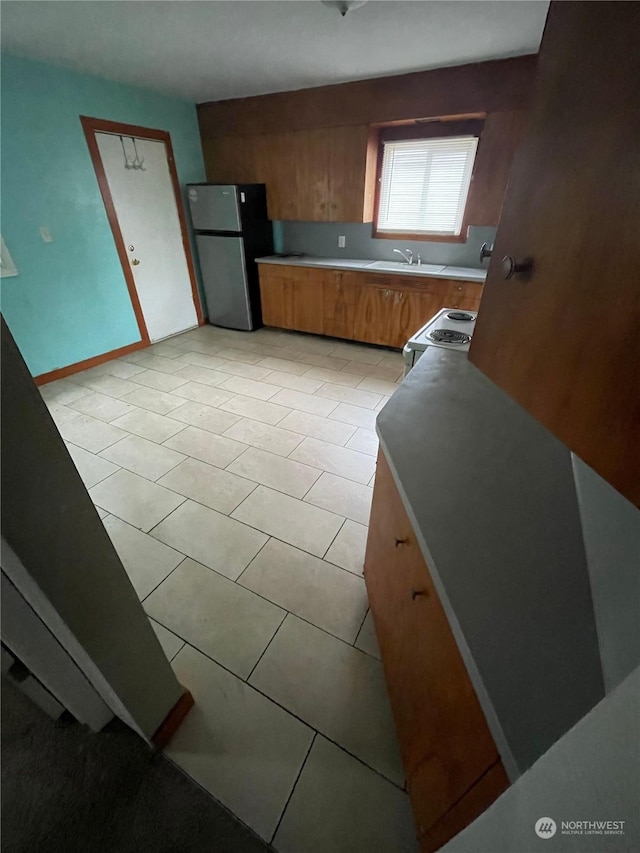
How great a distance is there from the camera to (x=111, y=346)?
3656 mm

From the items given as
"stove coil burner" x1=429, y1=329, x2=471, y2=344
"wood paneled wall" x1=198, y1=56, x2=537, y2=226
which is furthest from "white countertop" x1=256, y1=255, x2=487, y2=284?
"stove coil burner" x1=429, y1=329, x2=471, y2=344

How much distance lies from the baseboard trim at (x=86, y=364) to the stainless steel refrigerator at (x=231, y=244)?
1116 millimetres

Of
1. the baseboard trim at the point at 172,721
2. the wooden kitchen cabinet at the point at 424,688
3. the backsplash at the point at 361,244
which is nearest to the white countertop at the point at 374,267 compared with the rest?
the backsplash at the point at 361,244

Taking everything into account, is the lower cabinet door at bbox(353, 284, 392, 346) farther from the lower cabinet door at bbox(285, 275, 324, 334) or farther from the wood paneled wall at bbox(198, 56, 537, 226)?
the wood paneled wall at bbox(198, 56, 537, 226)

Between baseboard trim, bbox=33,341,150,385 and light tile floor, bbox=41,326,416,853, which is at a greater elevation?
baseboard trim, bbox=33,341,150,385

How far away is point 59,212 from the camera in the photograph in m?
2.97

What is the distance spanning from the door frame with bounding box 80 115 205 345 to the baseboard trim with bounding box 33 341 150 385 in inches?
6.6

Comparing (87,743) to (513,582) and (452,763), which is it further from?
(513,582)

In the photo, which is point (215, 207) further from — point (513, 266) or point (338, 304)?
point (513, 266)

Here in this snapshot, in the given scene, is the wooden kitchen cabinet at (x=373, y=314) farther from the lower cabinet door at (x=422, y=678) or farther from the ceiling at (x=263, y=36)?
the lower cabinet door at (x=422, y=678)

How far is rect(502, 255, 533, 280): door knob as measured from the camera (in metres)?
0.61

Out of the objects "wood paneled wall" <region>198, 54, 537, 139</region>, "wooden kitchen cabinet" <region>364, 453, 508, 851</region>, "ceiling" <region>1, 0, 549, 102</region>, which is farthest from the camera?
"wood paneled wall" <region>198, 54, 537, 139</region>

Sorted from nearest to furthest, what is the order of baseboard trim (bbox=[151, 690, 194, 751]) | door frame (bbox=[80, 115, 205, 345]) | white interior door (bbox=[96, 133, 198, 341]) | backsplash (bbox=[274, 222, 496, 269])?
baseboard trim (bbox=[151, 690, 194, 751]), door frame (bbox=[80, 115, 205, 345]), white interior door (bbox=[96, 133, 198, 341]), backsplash (bbox=[274, 222, 496, 269])

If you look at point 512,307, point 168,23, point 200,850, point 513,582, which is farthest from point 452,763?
point 168,23
